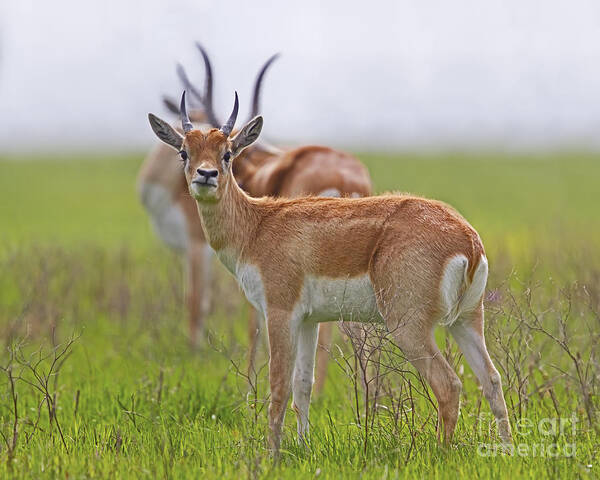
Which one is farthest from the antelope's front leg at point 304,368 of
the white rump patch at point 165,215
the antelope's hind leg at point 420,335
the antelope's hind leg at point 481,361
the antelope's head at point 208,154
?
the white rump patch at point 165,215

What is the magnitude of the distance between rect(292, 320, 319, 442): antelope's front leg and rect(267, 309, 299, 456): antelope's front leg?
39 cm

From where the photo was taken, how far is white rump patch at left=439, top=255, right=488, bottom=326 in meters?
5.83

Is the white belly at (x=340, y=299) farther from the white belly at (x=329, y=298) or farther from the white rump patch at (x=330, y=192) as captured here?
the white rump patch at (x=330, y=192)

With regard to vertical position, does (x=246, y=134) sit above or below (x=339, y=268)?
above

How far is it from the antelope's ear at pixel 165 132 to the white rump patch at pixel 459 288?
2.18 m

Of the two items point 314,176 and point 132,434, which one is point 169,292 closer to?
point 314,176

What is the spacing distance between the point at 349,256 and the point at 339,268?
4.0 inches

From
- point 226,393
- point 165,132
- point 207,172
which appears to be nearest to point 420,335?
point 207,172

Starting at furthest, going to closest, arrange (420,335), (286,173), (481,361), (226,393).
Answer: (286,173), (226,393), (481,361), (420,335)

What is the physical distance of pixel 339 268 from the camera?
20.1 ft

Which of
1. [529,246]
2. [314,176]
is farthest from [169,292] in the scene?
[529,246]

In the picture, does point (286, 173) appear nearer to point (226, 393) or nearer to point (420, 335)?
point (226, 393)

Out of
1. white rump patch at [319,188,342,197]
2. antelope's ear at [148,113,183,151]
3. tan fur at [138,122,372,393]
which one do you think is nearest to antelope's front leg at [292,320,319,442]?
tan fur at [138,122,372,393]

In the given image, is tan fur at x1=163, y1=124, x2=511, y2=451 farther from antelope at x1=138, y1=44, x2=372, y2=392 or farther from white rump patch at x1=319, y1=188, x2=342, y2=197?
white rump patch at x1=319, y1=188, x2=342, y2=197
